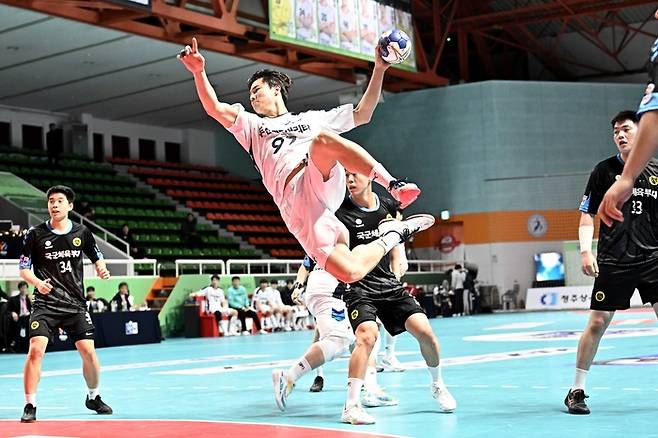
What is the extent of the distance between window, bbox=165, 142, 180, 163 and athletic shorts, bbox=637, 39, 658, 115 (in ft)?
137

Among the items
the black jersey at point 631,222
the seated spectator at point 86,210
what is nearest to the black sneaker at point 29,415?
the black jersey at point 631,222

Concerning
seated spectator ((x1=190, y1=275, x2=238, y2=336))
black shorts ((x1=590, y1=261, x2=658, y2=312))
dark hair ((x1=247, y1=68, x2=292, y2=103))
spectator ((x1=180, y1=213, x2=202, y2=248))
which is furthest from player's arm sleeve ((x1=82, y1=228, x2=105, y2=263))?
spectator ((x1=180, y1=213, x2=202, y2=248))

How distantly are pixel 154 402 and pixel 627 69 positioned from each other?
3703 centimetres

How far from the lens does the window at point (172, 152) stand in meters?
45.1

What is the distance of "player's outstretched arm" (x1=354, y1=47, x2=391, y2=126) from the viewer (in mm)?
7012

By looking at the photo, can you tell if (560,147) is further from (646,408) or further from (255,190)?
(646,408)

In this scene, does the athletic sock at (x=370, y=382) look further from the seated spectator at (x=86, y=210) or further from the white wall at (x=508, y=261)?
the white wall at (x=508, y=261)

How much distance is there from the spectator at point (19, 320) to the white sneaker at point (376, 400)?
1496 centimetres

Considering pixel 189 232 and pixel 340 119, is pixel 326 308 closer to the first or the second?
pixel 340 119

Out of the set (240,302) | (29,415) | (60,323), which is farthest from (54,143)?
(29,415)

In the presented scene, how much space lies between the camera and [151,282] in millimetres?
27406

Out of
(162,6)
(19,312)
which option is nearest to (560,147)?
(162,6)

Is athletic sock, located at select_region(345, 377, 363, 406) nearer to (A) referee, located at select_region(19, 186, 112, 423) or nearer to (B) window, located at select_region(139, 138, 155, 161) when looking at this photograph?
(A) referee, located at select_region(19, 186, 112, 423)

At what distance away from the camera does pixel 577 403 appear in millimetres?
7543
